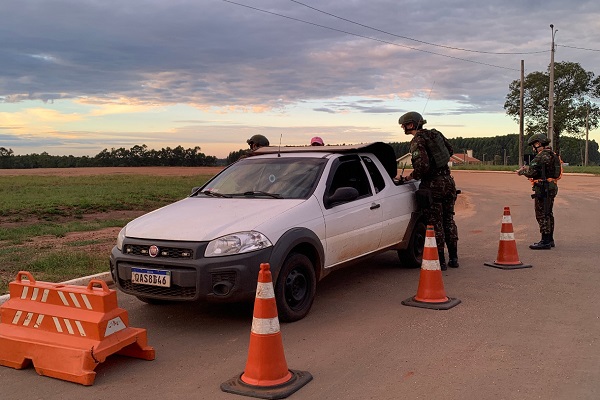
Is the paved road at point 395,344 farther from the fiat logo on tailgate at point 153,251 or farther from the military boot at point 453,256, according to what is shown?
the fiat logo on tailgate at point 153,251

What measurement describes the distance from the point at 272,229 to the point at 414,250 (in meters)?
3.44

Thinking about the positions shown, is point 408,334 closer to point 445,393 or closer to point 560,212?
point 445,393

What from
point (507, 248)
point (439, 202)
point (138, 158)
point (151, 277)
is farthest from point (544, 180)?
point (138, 158)

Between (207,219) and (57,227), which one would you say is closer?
(207,219)

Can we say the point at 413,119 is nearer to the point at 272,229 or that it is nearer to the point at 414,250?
the point at 414,250

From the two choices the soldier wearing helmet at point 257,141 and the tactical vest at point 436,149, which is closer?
the tactical vest at point 436,149

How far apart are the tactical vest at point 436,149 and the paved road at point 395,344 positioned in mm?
1555

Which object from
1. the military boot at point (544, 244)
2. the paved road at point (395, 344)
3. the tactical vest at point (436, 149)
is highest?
the tactical vest at point (436, 149)

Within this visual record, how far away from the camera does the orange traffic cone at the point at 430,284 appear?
6406 mm

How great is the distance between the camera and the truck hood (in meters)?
5.42

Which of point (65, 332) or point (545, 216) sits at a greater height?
point (545, 216)

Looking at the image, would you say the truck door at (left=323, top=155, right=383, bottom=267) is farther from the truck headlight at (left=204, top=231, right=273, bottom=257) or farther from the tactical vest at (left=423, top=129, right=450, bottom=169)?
the tactical vest at (left=423, top=129, right=450, bottom=169)

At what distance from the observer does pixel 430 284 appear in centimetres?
643

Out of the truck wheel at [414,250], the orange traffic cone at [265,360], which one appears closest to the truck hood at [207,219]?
the orange traffic cone at [265,360]
